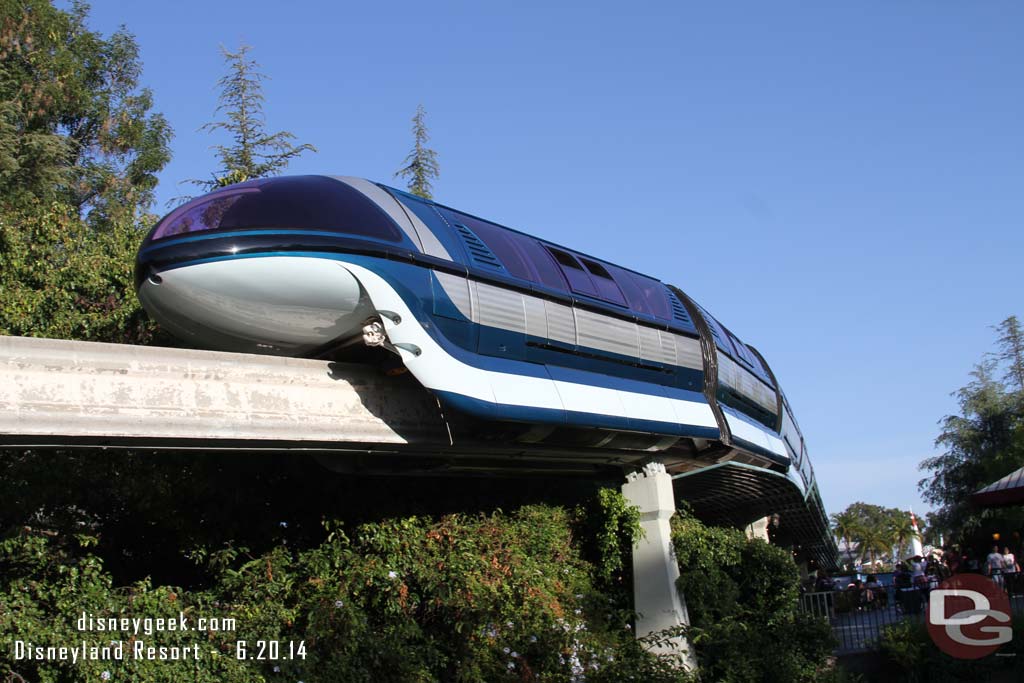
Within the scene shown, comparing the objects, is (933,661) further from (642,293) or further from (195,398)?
(195,398)

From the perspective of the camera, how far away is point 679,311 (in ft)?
48.6

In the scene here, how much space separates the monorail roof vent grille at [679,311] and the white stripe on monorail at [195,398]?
204 inches

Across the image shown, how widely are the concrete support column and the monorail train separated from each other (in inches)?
53.0

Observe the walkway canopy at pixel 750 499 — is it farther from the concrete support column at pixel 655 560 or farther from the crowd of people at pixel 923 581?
the crowd of people at pixel 923 581

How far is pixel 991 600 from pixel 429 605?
1082 cm

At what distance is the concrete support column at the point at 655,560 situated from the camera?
13.8m

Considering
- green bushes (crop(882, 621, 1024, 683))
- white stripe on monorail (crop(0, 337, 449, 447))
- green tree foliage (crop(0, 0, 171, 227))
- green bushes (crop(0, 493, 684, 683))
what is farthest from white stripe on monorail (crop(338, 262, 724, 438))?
green tree foliage (crop(0, 0, 171, 227))

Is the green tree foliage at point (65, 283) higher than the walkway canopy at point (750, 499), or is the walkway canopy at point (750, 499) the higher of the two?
the green tree foliage at point (65, 283)

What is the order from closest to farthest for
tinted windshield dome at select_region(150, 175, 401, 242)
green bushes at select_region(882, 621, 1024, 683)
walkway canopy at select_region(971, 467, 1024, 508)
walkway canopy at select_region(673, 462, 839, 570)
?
tinted windshield dome at select_region(150, 175, 401, 242), green bushes at select_region(882, 621, 1024, 683), walkway canopy at select_region(971, 467, 1024, 508), walkway canopy at select_region(673, 462, 839, 570)

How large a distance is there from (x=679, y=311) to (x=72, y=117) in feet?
74.0

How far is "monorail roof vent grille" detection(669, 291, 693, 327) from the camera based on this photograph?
1460 cm

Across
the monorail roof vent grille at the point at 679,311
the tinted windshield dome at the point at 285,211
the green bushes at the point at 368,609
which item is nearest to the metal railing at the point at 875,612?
the green bushes at the point at 368,609

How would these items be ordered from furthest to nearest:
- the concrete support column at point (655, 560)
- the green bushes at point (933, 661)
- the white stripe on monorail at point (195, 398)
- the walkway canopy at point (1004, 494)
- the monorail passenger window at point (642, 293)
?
the walkway canopy at point (1004, 494)
the green bushes at point (933, 661)
the concrete support column at point (655, 560)
the monorail passenger window at point (642, 293)
the white stripe on monorail at point (195, 398)

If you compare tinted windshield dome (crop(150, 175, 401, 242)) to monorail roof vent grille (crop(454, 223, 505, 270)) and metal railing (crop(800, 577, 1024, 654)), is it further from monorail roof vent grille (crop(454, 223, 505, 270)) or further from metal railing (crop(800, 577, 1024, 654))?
metal railing (crop(800, 577, 1024, 654))
